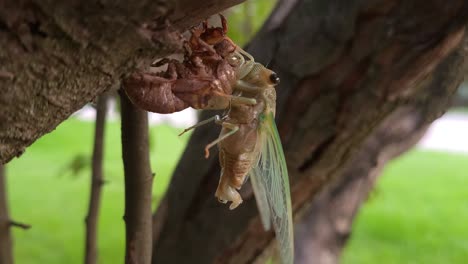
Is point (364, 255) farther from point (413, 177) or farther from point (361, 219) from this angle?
point (413, 177)

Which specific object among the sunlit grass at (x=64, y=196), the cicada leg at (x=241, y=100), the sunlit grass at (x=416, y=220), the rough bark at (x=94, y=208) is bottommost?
the sunlit grass at (x=416, y=220)

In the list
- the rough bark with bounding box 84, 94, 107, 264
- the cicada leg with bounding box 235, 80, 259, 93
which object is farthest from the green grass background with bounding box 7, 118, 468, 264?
the cicada leg with bounding box 235, 80, 259, 93

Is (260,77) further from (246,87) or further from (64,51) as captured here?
(64,51)

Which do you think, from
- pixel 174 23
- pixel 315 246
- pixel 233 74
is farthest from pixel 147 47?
pixel 315 246

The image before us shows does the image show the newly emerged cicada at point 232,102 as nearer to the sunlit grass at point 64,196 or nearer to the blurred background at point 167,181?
the blurred background at point 167,181

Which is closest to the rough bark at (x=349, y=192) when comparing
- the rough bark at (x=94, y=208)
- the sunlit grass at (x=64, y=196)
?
the rough bark at (x=94, y=208)

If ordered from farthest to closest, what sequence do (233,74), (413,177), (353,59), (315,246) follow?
(413,177)
(315,246)
(353,59)
(233,74)

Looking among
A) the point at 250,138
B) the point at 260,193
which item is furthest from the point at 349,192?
the point at 250,138
